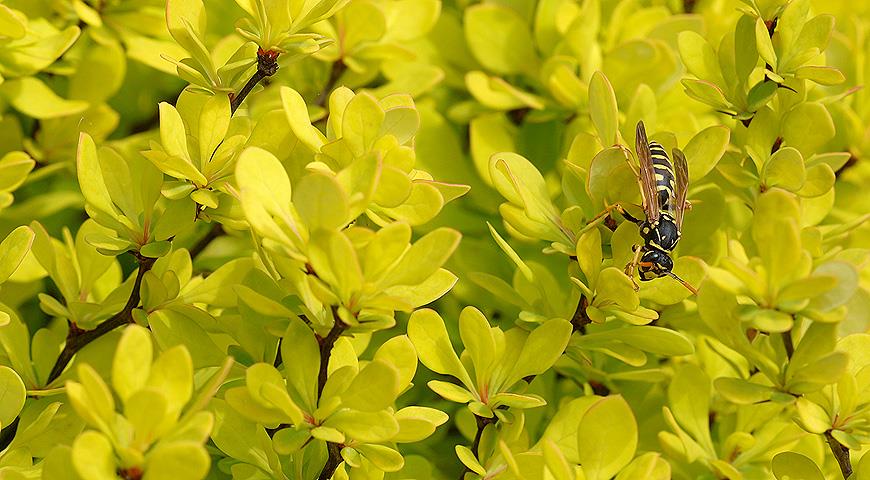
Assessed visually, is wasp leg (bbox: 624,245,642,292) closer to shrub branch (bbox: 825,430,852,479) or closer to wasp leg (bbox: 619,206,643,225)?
wasp leg (bbox: 619,206,643,225)

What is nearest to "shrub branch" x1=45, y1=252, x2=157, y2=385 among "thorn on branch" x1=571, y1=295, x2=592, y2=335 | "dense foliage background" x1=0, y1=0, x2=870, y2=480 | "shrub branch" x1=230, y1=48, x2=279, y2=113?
"dense foliage background" x1=0, y1=0, x2=870, y2=480

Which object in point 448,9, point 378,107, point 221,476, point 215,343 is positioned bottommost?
Answer: point 221,476

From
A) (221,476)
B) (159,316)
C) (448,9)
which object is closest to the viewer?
(159,316)

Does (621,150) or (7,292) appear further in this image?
(7,292)

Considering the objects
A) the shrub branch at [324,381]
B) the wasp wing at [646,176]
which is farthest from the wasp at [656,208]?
the shrub branch at [324,381]

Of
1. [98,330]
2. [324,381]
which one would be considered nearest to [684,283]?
[324,381]

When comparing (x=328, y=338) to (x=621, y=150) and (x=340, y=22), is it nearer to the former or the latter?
(x=621, y=150)

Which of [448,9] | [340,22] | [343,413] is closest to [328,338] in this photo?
[343,413]
